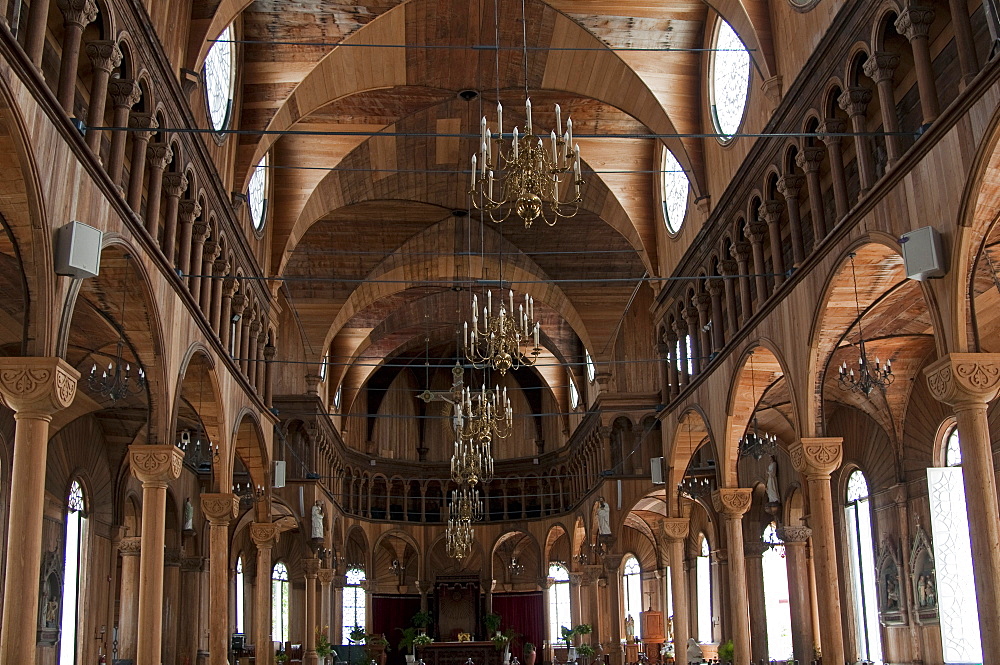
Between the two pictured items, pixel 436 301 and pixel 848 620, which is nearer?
pixel 848 620

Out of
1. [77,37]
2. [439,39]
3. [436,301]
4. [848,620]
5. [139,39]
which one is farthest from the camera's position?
[436,301]

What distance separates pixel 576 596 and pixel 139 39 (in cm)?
3404

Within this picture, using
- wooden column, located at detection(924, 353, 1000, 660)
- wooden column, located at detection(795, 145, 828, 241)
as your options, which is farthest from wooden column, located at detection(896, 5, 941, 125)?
wooden column, located at detection(795, 145, 828, 241)

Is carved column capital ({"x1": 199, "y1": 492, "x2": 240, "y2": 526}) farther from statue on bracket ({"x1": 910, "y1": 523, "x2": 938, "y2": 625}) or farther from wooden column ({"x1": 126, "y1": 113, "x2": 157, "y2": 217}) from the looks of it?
statue on bracket ({"x1": 910, "y1": 523, "x2": 938, "y2": 625})

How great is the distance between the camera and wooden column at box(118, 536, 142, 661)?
2856 cm

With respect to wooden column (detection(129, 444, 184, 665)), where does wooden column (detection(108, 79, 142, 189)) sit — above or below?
above

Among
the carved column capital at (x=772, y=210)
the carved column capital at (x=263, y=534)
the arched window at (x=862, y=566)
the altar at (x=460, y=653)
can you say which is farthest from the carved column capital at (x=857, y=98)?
the altar at (x=460, y=653)

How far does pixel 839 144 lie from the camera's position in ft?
47.5

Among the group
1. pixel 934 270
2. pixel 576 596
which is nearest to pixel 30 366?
pixel 934 270

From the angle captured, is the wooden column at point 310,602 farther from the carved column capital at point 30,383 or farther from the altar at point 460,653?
the carved column capital at point 30,383

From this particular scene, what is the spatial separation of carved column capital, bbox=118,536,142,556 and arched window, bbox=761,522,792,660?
18.2 metres

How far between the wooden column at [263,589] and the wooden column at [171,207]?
10.6m

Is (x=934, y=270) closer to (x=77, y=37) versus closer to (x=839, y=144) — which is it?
(x=839, y=144)

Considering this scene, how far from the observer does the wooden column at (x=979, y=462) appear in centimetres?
1010
